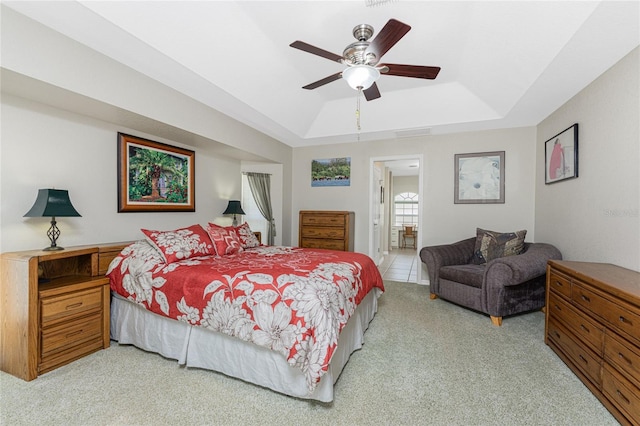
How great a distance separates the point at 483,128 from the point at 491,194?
1024 mm

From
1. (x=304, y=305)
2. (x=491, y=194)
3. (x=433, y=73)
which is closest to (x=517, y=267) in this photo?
(x=491, y=194)

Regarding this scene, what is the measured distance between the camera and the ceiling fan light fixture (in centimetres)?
187

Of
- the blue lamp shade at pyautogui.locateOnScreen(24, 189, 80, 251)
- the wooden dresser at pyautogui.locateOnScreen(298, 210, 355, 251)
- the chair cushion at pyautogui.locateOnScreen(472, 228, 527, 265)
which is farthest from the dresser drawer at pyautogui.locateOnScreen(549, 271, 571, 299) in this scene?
the blue lamp shade at pyautogui.locateOnScreen(24, 189, 80, 251)

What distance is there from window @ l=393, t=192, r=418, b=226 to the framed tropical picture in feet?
23.6

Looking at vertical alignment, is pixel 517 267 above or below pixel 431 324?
above

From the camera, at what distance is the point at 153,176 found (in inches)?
126

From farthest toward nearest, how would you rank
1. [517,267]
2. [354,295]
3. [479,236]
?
1. [479,236]
2. [517,267]
3. [354,295]

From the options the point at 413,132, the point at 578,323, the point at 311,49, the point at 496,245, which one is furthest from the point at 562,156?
the point at 311,49

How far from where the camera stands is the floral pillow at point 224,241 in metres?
2.97

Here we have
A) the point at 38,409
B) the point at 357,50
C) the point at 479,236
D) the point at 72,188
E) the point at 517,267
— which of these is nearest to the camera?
the point at 38,409

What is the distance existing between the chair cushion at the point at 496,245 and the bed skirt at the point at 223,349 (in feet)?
6.85

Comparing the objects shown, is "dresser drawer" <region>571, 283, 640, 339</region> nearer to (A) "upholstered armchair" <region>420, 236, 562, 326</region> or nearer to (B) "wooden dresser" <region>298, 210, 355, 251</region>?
(A) "upholstered armchair" <region>420, 236, 562, 326</region>

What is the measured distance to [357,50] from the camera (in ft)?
5.95

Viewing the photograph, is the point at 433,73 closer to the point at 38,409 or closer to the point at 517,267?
the point at 517,267
